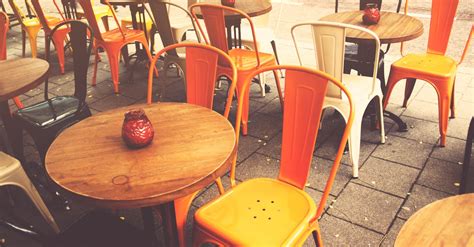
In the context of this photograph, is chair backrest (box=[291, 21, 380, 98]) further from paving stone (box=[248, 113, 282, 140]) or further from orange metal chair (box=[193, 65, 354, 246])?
paving stone (box=[248, 113, 282, 140])

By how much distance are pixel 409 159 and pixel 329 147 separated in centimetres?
55

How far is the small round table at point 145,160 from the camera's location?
1280mm

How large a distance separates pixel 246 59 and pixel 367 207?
1.55 meters

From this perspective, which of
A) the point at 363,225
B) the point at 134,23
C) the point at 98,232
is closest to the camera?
the point at 98,232

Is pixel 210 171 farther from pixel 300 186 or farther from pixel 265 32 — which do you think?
pixel 265 32

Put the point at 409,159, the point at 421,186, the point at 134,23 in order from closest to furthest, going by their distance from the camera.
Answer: the point at 421,186 < the point at 409,159 < the point at 134,23

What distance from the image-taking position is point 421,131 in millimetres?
3008

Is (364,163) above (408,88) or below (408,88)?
below

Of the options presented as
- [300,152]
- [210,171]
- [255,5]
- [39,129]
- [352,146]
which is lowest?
[352,146]

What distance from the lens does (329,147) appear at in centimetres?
291

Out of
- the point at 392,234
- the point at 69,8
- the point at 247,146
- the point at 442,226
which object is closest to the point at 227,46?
the point at 247,146

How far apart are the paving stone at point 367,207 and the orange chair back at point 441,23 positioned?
4.65 ft

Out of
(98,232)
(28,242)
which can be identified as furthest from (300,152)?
(28,242)

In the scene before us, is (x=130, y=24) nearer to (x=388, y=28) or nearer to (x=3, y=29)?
(x=3, y=29)
